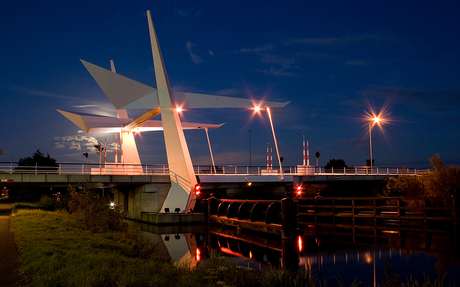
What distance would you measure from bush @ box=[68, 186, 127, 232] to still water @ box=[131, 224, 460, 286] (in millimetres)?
2264

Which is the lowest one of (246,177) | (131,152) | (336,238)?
(336,238)

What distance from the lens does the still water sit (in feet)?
35.1

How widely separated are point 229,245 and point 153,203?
15.8 metres

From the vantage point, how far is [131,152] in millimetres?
40062

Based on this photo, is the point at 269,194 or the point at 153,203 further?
the point at 269,194

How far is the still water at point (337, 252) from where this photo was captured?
35.1 ft

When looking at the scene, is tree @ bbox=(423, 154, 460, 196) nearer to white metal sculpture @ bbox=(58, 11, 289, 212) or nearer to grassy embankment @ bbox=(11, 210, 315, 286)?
white metal sculpture @ bbox=(58, 11, 289, 212)

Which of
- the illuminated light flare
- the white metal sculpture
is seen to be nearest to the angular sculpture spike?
the white metal sculpture

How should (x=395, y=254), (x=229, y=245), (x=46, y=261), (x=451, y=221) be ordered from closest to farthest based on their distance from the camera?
1. (x=46, y=261)
2. (x=395, y=254)
3. (x=229, y=245)
4. (x=451, y=221)

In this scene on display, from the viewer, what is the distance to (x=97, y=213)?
19641 millimetres

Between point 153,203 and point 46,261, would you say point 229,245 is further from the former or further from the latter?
point 153,203

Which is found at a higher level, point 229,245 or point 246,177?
point 246,177

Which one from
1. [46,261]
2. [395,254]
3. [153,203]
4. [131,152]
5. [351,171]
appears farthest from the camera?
[351,171]

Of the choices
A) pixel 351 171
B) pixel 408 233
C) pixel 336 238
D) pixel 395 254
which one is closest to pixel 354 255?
pixel 395 254
